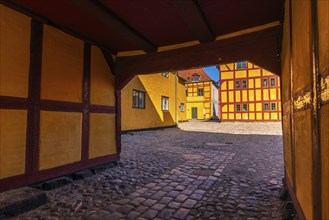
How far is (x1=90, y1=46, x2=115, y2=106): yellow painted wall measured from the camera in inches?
191

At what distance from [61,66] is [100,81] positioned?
1.07m

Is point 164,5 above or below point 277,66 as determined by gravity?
above

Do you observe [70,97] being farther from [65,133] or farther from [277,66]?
[277,66]

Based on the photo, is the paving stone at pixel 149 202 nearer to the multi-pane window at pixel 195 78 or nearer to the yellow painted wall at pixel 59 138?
the yellow painted wall at pixel 59 138

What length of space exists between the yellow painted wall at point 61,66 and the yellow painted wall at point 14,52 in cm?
31

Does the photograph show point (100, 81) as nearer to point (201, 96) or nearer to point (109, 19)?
point (109, 19)

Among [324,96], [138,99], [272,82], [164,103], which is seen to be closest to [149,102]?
[138,99]

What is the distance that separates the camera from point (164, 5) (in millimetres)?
3104

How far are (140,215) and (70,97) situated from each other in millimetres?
2823

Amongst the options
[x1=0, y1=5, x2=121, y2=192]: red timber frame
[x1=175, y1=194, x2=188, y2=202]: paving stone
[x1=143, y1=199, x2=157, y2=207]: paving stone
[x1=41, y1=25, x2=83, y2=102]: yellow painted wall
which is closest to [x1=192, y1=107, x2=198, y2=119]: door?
[x1=41, y1=25, x2=83, y2=102]: yellow painted wall

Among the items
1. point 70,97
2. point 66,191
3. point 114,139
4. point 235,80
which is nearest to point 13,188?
point 66,191

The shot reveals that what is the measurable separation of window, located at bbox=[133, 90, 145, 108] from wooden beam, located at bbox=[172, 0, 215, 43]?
9609mm

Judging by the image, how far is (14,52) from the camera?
3.33 meters

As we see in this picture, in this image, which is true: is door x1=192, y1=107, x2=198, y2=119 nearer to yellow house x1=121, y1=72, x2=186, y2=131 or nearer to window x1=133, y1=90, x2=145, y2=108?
yellow house x1=121, y1=72, x2=186, y2=131
